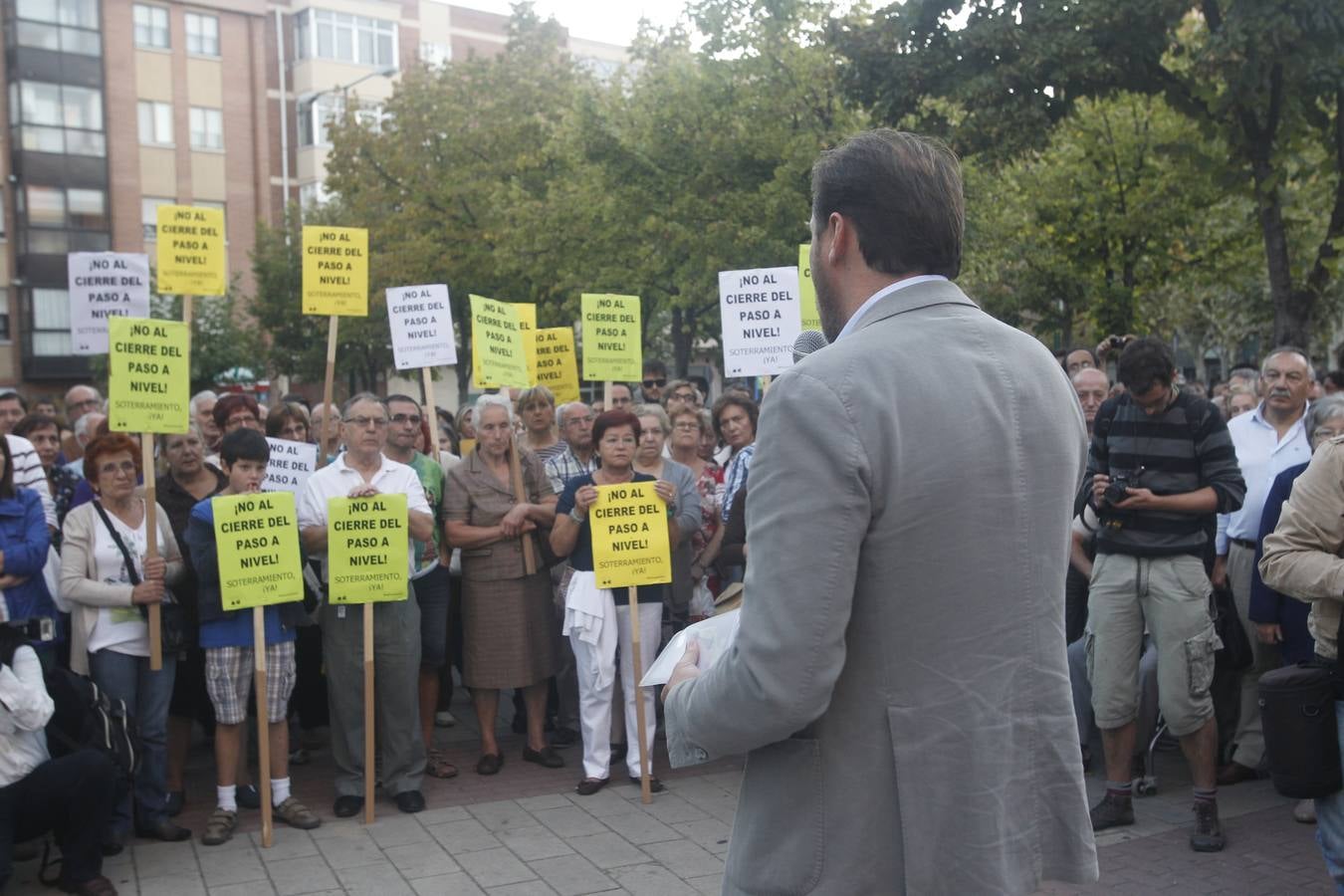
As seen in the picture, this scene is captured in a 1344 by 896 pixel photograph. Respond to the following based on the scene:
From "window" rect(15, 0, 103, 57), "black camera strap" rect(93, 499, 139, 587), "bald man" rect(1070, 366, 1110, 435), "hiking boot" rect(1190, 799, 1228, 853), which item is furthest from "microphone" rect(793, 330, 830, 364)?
"window" rect(15, 0, 103, 57)

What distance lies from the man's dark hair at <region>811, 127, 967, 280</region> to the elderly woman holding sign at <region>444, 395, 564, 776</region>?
211 inches

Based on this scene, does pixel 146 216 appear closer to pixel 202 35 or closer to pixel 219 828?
pixel 202 35

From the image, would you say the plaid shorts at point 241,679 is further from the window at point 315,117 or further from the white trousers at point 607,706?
the window at point 315,117

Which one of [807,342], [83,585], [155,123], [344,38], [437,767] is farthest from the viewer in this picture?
[344,38]

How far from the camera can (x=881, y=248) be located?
6.88 feet

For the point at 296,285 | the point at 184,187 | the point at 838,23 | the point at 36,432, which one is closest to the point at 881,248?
the point at 36,432

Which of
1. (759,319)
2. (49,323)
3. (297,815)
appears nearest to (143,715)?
(297,815)

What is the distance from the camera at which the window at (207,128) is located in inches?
1786

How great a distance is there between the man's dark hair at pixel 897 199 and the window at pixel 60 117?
4553cm

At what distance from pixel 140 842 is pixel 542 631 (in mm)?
2448

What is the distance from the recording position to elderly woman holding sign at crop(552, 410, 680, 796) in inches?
275

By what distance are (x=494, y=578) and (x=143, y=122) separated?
1671 inches

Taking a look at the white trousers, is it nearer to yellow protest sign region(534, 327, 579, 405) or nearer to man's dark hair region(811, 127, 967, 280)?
yellow protest sign region(534, 327, 579, 405)

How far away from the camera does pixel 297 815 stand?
638cm
